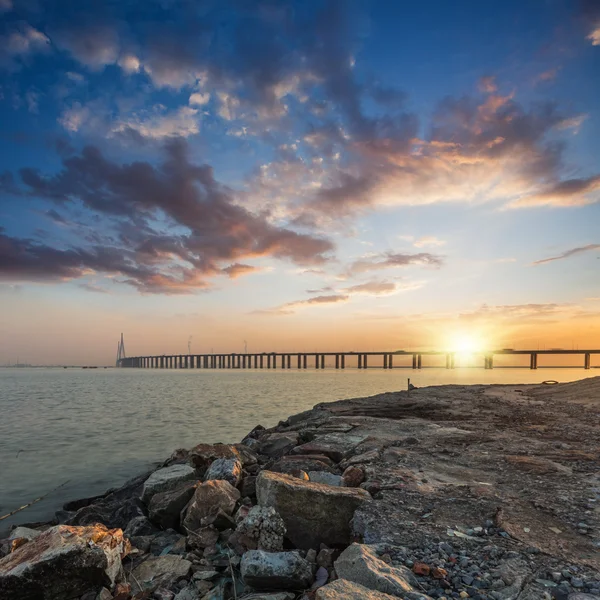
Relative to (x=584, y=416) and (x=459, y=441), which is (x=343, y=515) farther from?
(x=584, y=416)

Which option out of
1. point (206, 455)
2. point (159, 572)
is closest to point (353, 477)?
point (159, 572)

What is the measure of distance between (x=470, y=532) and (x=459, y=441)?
540 centimetres

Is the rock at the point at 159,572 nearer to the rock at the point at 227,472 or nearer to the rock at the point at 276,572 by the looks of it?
the rock at the point at 276,572

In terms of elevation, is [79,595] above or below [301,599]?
below

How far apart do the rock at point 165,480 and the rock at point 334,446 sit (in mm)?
2452

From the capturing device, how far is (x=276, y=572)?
12.7 feet

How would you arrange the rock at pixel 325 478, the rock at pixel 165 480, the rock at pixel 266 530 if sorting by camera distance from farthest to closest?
the rock at pixel 165 480 → the rock at pixel 325 478 → the rock at pixel 266 530

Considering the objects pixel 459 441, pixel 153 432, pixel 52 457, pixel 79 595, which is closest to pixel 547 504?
pixel 459 441

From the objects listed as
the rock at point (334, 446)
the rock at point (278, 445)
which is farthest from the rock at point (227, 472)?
the rock at point (278, 445)

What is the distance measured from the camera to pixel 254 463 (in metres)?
9.45

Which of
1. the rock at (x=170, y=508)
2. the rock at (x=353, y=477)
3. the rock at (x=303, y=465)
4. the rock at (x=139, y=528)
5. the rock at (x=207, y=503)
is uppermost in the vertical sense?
the rock at (x=353, y=477)

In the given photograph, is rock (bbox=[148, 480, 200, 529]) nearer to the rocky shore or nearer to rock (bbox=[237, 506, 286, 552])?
the rocky shore

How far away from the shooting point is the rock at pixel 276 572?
388 centimetres

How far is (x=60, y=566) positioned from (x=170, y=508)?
2.57 m
